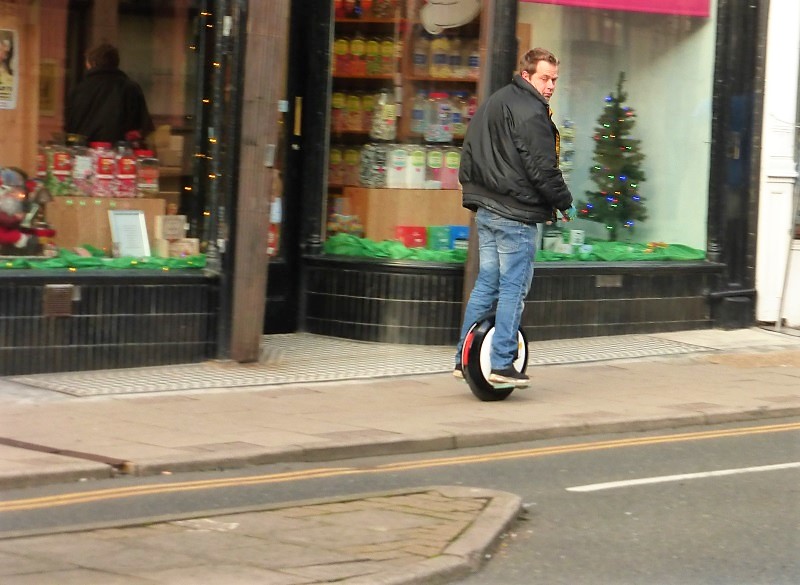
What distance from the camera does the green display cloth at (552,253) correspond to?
37.3ft

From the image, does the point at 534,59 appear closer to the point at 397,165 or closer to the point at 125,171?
the point at 397,165

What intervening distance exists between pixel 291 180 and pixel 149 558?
22.2 ft

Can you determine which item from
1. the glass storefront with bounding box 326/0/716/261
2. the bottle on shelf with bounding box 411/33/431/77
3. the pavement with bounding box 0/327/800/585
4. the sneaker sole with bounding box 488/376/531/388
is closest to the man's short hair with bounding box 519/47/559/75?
the sneaker sole with bounding box 488/376/531/388

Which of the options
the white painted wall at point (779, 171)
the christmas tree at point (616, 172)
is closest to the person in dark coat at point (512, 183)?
the christmas tree at point (616, 172)

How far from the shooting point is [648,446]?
805 cm

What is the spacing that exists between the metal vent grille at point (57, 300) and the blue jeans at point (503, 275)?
2689 mm

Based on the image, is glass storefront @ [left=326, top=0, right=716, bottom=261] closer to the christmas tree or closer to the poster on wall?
the christmas tree

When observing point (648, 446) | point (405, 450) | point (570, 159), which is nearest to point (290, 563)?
point (405, 450)

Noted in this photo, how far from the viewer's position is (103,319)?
962 cm

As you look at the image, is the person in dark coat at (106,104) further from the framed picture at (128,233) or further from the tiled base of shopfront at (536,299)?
the tiled base of shopfront at (536,299)

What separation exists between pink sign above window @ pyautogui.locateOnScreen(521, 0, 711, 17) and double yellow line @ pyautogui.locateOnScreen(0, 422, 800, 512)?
4.92 meters

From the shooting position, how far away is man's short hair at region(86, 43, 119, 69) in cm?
1003

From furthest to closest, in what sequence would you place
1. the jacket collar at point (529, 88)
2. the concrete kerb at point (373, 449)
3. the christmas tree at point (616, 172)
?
the christmas tree at point (616, 172) < the jacket collar at point (529, 88) < the concrete kerb at point (373, 449)

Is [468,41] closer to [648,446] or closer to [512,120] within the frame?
[512,120]
